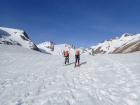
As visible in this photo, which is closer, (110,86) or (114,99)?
(114,99)

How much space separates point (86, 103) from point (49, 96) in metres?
2.55

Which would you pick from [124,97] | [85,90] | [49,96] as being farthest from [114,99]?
[49,96]

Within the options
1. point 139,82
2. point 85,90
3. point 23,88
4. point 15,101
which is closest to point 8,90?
point 23,88

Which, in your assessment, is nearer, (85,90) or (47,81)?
(85,90)

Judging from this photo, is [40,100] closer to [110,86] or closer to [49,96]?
[49,96]

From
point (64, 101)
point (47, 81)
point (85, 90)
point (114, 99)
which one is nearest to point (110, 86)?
point (85, 90)

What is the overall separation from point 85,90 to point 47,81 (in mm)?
4676

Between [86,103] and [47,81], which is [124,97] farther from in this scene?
[47,81]

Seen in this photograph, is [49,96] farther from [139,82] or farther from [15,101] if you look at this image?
[139,82]

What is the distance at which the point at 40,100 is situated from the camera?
42.9 ft

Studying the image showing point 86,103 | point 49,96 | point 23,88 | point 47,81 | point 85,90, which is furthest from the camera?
point 47,81

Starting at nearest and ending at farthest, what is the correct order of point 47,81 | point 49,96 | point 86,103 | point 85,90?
point 86,103, point 49,96, point 85,90, point 47,81

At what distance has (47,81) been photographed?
18.8m

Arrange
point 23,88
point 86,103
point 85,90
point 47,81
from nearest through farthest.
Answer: point 86,103 → point 85,90 → point 23,88 → point 47,81
